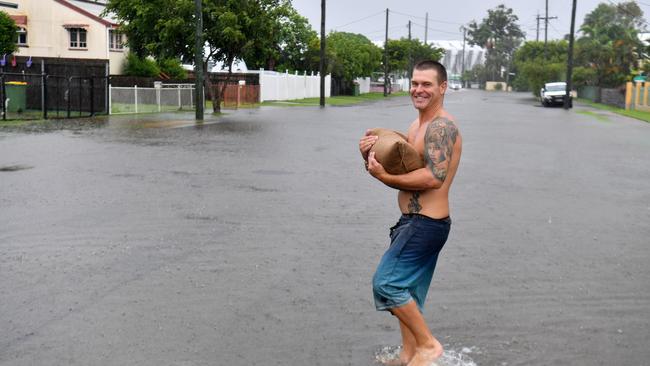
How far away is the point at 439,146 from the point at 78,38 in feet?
154

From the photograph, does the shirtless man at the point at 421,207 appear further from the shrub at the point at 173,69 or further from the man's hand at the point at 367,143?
the shrub at the point at 173,69

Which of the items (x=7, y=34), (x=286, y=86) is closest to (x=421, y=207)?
(x=7, y=34)

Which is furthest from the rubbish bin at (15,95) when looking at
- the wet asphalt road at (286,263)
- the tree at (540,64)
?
the tree at (540,64)

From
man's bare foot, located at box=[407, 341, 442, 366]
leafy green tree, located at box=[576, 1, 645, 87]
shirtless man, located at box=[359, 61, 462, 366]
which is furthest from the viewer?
leafy green tree, located at box=[576, 1, 645, 87]

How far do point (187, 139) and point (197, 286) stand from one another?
43.1 ft

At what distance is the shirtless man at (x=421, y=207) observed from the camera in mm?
4258

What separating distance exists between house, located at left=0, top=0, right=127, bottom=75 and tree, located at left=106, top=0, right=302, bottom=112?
1325 cm

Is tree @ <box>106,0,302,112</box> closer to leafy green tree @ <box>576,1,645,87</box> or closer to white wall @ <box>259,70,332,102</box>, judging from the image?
white wall @ <box>259,70,332,102</box>

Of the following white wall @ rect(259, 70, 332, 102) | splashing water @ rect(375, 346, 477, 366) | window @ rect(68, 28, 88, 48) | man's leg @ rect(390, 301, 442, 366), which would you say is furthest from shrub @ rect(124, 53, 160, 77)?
man's leg @ rect(390, 301, 442, 366)

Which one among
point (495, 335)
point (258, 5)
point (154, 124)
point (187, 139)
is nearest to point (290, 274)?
point (495, 335)

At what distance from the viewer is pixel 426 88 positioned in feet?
14.2

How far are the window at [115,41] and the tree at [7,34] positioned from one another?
5.63 metres

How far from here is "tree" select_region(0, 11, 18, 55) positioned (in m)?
42.7

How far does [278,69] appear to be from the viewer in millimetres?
63719
